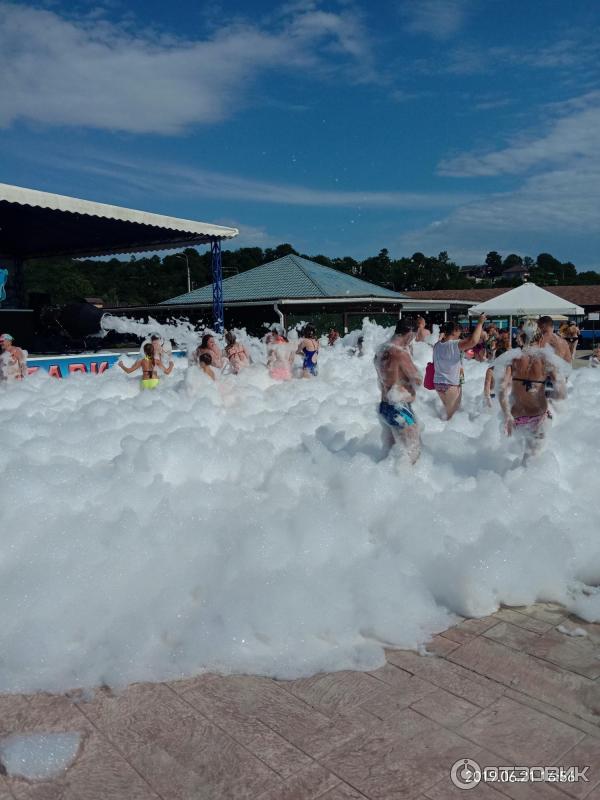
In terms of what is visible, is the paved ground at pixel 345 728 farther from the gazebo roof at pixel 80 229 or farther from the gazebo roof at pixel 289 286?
the gazebo roof at pixel 289 286

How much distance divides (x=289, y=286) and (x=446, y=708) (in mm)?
25380

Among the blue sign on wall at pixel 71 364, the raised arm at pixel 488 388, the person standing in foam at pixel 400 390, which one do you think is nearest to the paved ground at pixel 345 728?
the person standing in foam at pixel 400 390

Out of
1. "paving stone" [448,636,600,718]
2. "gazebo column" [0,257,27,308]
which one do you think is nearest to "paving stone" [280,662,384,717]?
"paving stone" [448,636,600,718]

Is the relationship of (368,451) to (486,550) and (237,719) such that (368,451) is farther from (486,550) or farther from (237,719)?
(237,719)

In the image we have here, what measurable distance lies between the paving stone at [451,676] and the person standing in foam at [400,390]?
2245 mm

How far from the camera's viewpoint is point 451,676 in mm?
3125

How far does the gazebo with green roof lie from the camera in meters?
25.8

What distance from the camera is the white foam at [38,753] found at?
255 centimetres

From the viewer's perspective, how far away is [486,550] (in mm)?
4141

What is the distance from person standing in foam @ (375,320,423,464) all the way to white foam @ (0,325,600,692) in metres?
0.23

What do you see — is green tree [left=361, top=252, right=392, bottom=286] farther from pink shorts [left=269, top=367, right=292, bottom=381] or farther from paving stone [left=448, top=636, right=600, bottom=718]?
paving stone [left=448, top=636, right=600, bottom=718]

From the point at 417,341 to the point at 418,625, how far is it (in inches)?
376

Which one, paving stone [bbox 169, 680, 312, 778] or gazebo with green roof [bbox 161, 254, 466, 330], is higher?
gazebo with green roof [bbox 161, 254, 466, 330]

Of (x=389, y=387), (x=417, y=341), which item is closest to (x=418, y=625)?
(x=389, y=387)
